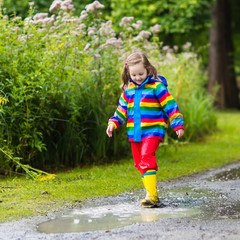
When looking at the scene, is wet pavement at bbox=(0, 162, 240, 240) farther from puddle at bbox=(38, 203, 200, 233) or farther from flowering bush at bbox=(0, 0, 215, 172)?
flowering bush at bbox=(0, 0, 215, 172)

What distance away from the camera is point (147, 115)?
546cm

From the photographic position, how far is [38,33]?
7363mm

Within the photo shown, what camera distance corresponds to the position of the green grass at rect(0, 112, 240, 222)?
5.38 metres

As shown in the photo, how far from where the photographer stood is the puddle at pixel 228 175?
7.16 meters

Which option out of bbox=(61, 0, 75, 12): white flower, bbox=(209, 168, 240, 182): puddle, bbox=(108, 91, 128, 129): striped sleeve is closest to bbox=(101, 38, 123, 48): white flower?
bbox=(61, 0, 75, 12): white flower

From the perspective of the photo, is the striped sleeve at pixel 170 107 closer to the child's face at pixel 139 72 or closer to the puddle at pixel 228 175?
the child's face at pixel 139 72

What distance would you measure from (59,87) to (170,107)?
92.3 inches

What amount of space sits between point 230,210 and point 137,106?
143cm

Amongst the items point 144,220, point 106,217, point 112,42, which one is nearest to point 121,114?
point 106,217

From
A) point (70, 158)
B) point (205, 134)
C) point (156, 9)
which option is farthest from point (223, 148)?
point (156, 9)

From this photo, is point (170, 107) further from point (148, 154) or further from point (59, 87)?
point (59, 87)

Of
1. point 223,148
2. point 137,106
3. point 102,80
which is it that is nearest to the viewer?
point 137,106

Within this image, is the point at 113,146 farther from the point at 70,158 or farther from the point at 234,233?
the point at 234,233

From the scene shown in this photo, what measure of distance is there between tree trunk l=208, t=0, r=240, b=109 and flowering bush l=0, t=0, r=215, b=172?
13708 mm
